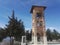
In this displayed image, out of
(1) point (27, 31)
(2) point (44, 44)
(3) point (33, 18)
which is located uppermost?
(3) point (33, 18)

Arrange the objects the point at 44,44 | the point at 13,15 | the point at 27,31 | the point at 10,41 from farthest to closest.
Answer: the point at 27,31, the point at 13,15, the point at 44,44, the point at 10,41

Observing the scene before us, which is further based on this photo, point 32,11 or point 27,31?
point 27,31

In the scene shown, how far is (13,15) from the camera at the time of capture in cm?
3170

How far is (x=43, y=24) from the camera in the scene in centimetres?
3073

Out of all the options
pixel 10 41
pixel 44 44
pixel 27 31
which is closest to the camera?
pixel 10 41

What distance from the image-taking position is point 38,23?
102 ft

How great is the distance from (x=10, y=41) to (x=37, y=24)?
91.5ft

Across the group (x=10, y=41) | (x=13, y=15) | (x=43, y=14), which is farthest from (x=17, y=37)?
(x=10, y=41)

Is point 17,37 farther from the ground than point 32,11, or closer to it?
closer to it

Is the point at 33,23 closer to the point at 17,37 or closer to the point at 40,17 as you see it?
the point at 40,17

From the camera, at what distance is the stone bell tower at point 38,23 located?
1193 inches

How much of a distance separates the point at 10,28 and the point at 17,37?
2.61m

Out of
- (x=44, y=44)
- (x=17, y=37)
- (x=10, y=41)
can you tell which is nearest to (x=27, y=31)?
(x=17, y=37)

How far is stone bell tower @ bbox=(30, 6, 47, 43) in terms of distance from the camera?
30312 millimetres
